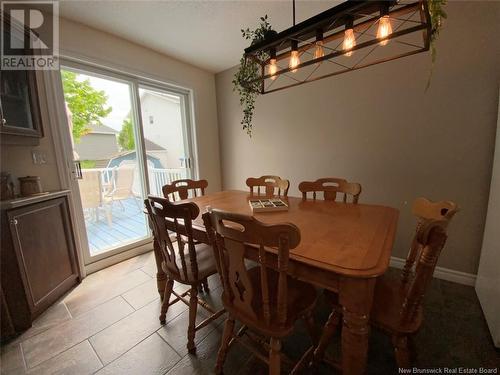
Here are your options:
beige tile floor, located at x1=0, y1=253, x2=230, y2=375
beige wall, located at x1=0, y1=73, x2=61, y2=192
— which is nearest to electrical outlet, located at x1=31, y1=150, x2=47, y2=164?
beige wall, located at x1=0, y1=73, x2=61, y2=192

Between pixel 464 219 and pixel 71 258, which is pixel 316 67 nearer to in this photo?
pixel 464 219

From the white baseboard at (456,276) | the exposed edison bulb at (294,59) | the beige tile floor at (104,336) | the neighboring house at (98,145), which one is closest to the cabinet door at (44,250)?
the beige tile floor at (104,336)

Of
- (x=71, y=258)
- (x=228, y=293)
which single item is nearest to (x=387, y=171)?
(x=228, y=293)

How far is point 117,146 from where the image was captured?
8.81ft

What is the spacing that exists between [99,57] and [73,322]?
252 centimetres

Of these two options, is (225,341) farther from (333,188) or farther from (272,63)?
(272,63)

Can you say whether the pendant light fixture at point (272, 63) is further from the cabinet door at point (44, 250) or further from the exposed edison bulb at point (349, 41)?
the cabinet door at point (44, 250)

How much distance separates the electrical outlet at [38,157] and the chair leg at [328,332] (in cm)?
265

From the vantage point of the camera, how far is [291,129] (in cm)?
285

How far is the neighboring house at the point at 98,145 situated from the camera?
237 cm

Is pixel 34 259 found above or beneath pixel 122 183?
beneath

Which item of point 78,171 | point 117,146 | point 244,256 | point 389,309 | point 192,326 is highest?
point 117,146
